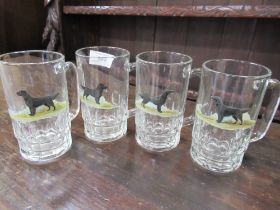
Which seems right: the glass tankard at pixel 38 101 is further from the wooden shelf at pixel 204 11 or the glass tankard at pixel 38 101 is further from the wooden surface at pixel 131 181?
the wooden shelf at pixel 204 11

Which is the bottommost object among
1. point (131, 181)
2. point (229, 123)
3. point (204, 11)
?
point (131, 181)

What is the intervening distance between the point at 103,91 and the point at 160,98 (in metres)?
0.14

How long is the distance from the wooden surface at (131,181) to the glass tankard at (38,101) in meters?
0.03

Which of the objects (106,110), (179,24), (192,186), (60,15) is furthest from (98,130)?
(60,15)

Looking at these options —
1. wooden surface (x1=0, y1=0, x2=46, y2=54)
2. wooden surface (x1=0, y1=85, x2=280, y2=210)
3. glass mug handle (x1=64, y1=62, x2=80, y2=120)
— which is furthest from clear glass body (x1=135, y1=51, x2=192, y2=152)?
wooden surface (x1=0, y1=0, x2=46, y2=54)

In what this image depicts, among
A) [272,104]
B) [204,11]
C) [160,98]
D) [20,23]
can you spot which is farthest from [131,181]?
[20,23]

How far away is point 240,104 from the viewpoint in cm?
47

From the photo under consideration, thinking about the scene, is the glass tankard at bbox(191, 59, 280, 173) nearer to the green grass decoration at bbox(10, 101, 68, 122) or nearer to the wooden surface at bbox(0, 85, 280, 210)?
the wooden surface at bbox(0, 85, 280, 210)

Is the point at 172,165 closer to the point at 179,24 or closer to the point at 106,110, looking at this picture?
the point at 106,110

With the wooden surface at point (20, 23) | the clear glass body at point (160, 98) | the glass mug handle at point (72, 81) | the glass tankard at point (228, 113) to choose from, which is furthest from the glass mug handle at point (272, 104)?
the wooden surface at point (20, 23)

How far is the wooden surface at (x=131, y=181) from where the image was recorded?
15.1 inches

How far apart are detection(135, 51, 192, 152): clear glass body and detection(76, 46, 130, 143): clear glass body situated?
4cm

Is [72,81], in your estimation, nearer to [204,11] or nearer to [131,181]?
[131,181]

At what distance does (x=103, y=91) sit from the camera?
54 centimetres
